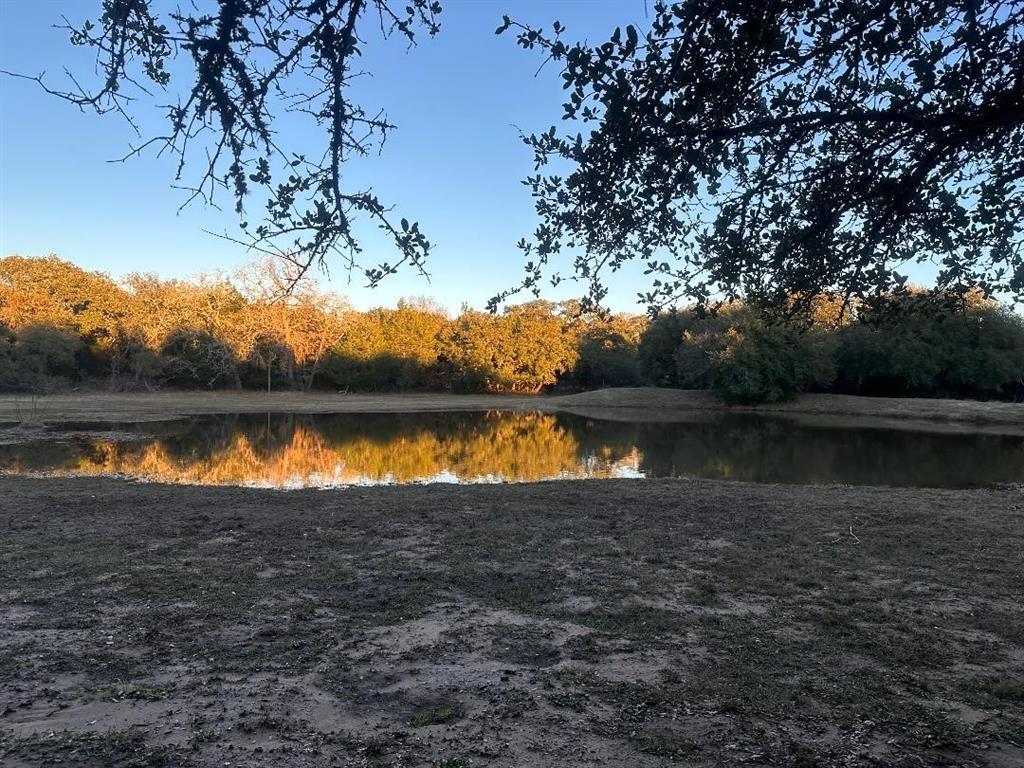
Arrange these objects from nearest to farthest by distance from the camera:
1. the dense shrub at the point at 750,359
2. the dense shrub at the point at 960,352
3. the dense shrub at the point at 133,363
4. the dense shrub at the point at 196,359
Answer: the dense shrub at the point at 750,359 < the dense shrub at the point at 960,352 < the dense shrub at the point at 133,363 < the dense shrub at the point at 196,359

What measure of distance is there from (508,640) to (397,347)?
176 ft

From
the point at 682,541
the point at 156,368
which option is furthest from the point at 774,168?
the point at 156,368

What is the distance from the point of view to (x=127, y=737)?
10.4 ft

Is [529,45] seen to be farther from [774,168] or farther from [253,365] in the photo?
[253,365]

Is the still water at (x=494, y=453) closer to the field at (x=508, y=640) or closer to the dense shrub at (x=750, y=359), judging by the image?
the field at (x=508, y=640)

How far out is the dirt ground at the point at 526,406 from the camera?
32219 mm

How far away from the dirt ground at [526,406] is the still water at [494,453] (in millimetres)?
4980

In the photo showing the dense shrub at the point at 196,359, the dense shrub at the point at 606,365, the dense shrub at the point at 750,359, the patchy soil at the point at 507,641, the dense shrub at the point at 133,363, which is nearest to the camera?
the patchy soil at the point at 507,641

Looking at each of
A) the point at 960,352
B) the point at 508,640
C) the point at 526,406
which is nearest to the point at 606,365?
the point at 526,406

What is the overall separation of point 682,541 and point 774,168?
4222 mm

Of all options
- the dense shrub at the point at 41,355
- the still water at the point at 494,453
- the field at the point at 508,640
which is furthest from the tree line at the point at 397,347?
the field at the point at 508,640

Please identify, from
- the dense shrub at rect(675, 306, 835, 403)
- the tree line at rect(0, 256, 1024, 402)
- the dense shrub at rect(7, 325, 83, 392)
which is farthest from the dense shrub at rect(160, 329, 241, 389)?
the dense shrub at rect(675, 306, 835, 403)

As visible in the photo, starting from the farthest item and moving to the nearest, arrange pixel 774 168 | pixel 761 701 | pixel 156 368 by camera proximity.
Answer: pixel 156 368 → pixel 774 168 → pixel 761 701

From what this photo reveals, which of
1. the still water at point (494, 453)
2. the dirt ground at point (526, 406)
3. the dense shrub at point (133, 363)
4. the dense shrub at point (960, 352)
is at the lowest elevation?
the still water at point (494, 453)
